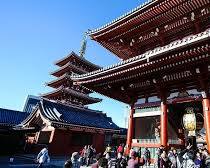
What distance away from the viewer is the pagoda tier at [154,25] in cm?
1062

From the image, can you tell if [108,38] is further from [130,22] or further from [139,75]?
[139,75]

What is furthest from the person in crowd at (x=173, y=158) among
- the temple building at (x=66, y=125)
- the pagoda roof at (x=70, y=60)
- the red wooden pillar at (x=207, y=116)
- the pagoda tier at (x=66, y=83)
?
the pagoda roof at (x=70, y=60)

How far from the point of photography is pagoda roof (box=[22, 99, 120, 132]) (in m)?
23.0

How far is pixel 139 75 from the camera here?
10.5 m

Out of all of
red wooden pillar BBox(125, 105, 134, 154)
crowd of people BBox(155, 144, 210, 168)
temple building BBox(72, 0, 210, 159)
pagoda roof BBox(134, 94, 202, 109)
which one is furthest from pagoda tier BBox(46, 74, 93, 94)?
crowd of people BBox(155, 144, 210, 168)

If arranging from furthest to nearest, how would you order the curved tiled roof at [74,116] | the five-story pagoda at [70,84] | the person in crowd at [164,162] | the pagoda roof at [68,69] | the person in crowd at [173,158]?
1. the pagoda roof at [68,69]
2. the five-story pagoda at [70,84]
3. the curved tiled roof at [74,116]
4. the person in crowd at [173,158]
5. the person in crowd at [164,162]

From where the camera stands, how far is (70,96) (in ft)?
107

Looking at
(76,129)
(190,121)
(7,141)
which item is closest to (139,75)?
(190,121)

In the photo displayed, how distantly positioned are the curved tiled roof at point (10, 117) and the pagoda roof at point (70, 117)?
3.78 m

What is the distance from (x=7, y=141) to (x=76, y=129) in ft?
23.5

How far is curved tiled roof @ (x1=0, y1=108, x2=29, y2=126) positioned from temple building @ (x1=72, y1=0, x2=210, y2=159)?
62.7 feet

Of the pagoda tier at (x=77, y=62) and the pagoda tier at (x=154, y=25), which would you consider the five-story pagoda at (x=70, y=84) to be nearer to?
the pagoda tier at (x=77, y=62)

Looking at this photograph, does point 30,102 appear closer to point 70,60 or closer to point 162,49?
point 70,60

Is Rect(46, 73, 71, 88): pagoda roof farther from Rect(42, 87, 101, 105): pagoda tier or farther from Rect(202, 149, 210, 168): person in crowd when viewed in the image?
Rect(202, 149, 210, 168): person in crowd
